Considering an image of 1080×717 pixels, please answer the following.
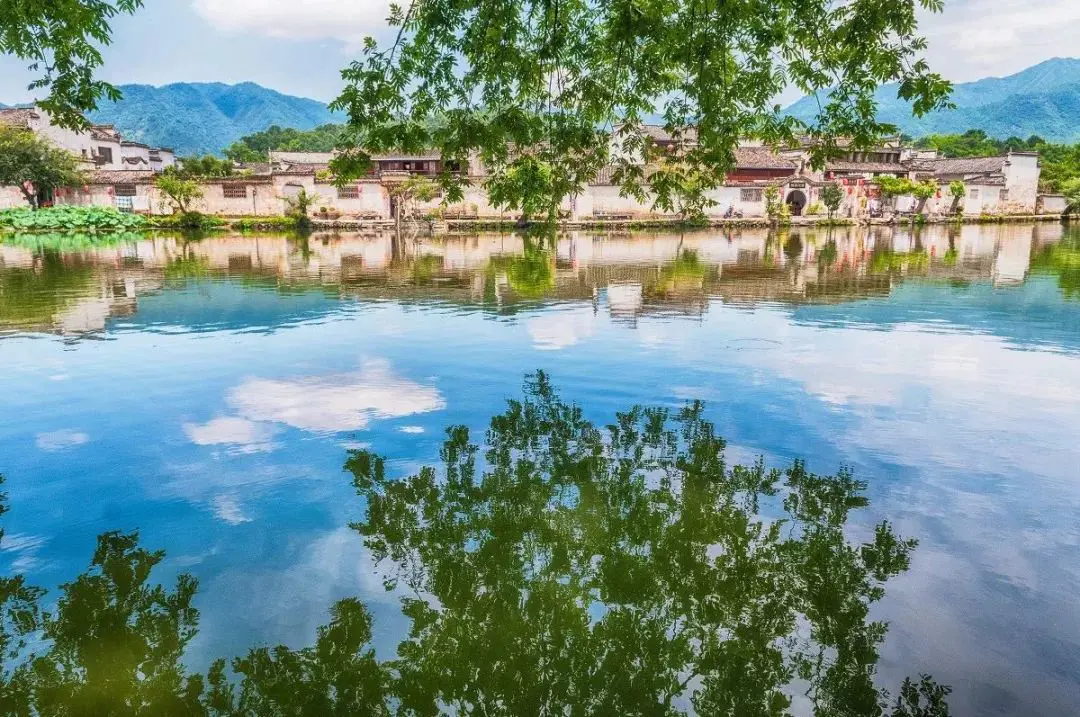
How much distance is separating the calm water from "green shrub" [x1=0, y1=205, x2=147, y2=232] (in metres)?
31.7

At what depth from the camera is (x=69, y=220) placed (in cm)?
4656

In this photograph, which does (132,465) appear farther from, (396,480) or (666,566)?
(666,566)

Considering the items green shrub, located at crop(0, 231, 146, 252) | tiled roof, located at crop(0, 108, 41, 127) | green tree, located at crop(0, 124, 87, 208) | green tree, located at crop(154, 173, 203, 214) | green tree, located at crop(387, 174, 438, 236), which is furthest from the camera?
tiled roof, located at crop(0, 108, 41, 127)

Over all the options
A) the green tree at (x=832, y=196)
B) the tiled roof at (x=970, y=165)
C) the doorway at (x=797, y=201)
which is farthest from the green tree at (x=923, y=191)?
the doorway at (x=797, y=201)

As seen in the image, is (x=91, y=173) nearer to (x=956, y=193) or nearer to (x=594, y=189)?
(x=594, y=189)

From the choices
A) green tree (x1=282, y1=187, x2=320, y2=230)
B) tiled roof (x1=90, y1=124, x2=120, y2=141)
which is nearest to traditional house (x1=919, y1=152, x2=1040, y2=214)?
green tree (x1=282, y1=187, x2=320, y2=230)

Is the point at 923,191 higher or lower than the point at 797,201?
higher

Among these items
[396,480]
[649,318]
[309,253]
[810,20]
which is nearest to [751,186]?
[309,253]

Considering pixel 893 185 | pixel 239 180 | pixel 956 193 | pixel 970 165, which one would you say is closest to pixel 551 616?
pixel 239 180

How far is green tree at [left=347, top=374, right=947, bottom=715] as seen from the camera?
3834 millimetres

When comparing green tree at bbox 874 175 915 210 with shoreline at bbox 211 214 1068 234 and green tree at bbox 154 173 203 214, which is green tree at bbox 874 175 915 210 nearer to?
shoreline at bbox 211 214 1068 234

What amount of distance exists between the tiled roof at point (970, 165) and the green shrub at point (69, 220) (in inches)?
2749

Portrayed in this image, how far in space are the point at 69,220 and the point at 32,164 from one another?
4390 mm

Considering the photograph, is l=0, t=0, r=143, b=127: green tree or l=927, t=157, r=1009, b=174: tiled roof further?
l=927, t=157, r=1009, b=174: tiled roof
